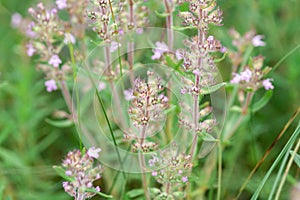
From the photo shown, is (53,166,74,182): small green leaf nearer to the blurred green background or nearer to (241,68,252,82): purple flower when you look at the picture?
the blurred green background

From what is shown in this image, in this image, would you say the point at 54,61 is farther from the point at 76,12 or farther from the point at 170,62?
the point at 170,62

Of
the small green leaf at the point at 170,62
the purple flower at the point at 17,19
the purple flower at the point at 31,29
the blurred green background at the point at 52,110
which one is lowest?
the blurred green background at the point at 52,110

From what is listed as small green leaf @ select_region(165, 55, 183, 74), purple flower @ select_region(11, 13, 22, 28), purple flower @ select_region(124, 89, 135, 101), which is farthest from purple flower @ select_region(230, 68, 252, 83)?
purple flower @ select_region(11, 13, 22, 28)

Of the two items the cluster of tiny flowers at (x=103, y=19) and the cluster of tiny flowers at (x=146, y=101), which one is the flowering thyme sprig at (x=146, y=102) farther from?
the cluster of tiny flowers at (x=103, y=19)

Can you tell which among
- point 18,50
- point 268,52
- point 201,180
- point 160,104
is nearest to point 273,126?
point 268,52

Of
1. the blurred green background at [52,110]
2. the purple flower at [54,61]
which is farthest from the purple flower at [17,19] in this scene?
the purple flower at [54,61]

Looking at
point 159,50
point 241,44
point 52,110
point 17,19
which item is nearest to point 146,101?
point 159,50

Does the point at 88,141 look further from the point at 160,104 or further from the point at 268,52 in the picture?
the point at 268,52
